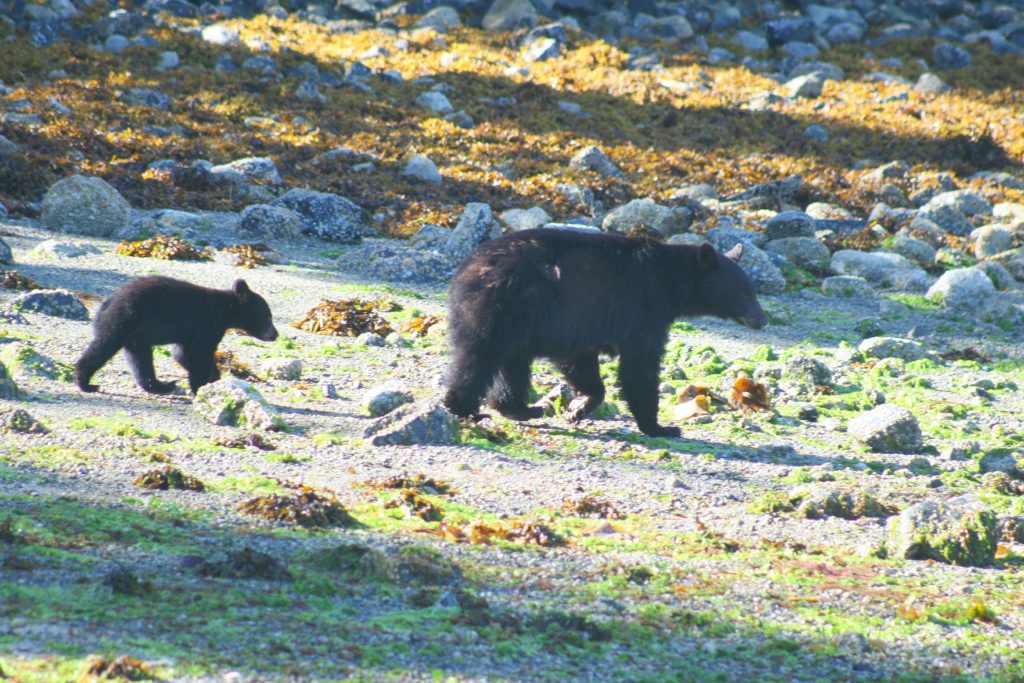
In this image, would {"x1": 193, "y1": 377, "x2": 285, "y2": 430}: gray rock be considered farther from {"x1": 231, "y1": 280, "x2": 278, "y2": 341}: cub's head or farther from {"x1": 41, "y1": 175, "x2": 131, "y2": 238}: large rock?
{"x1": 41, "y1": 175, "x2": 131, "y2": 238}: large rock

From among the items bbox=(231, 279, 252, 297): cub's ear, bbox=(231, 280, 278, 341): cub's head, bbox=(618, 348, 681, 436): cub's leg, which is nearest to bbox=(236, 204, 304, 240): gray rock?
bbox=(231, 280, 278, 341): cub's head

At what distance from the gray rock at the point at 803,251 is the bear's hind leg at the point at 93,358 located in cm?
1000

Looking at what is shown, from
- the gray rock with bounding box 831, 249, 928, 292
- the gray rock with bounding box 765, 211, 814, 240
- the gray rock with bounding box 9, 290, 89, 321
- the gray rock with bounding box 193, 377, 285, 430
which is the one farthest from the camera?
the gray rock with bounding box 765, 211, 814, 240

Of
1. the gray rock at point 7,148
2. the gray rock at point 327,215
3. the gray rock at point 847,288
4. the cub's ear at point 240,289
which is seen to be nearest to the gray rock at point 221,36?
the gray rock at point 7,148

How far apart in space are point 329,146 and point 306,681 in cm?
1716

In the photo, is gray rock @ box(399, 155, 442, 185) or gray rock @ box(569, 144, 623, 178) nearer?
gray rock @ box(399, 155, 442, 185)

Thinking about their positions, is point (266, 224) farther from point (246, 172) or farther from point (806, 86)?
point (806, 86)

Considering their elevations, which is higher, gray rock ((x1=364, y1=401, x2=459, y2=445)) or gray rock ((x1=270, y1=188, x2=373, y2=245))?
gray rock ((x1=270, y1=188, x2=373, y2=245))

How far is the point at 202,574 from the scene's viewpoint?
462 centimetres

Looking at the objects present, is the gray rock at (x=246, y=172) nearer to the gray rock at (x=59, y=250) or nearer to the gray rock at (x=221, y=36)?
the gray rock at (x=59, y=250)

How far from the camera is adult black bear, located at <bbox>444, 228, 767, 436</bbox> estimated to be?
26.2 feet

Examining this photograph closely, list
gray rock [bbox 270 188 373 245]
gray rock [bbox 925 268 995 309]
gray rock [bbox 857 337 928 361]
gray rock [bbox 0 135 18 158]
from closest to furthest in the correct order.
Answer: gray rock [bbox 857 337 928 361]
gray rock [bbox 925 268 995 309]
gray rock [bbox 270 188 373 245]
gray rock [bbox 0 135 18 158]

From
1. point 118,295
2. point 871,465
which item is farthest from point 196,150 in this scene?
point 871,465

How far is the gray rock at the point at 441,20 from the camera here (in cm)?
2969
